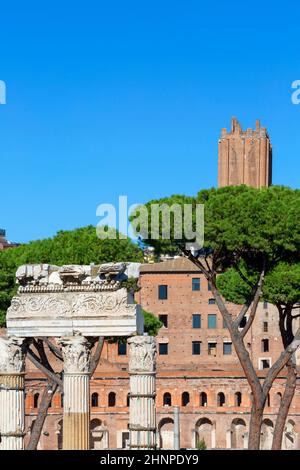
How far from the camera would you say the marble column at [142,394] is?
2611cm

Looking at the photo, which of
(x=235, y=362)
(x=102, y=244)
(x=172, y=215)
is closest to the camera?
(x=172, y=215)

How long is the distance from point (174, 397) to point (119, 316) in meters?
44.1

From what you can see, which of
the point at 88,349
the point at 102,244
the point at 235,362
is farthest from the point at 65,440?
the point at 235,362

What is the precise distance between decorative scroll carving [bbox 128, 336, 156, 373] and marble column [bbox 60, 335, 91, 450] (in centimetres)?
94

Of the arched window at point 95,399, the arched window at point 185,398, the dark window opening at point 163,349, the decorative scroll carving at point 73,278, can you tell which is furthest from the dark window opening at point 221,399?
the decorative scroll carving at point 73,278

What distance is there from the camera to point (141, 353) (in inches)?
1029

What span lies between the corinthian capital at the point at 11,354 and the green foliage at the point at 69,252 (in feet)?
42.6

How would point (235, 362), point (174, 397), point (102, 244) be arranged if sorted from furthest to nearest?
1. point (235, 362)
2. point (174, 397)
3. point (102, 244)

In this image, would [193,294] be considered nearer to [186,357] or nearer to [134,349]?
[186,357]

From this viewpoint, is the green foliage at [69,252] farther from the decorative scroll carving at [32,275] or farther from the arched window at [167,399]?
the arched window at [167,399]

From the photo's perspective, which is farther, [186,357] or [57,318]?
[186,357]

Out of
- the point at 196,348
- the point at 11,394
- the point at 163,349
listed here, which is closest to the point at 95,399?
the point at 163,349

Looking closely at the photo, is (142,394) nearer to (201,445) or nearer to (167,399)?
(201,445)

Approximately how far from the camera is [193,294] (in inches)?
3054
